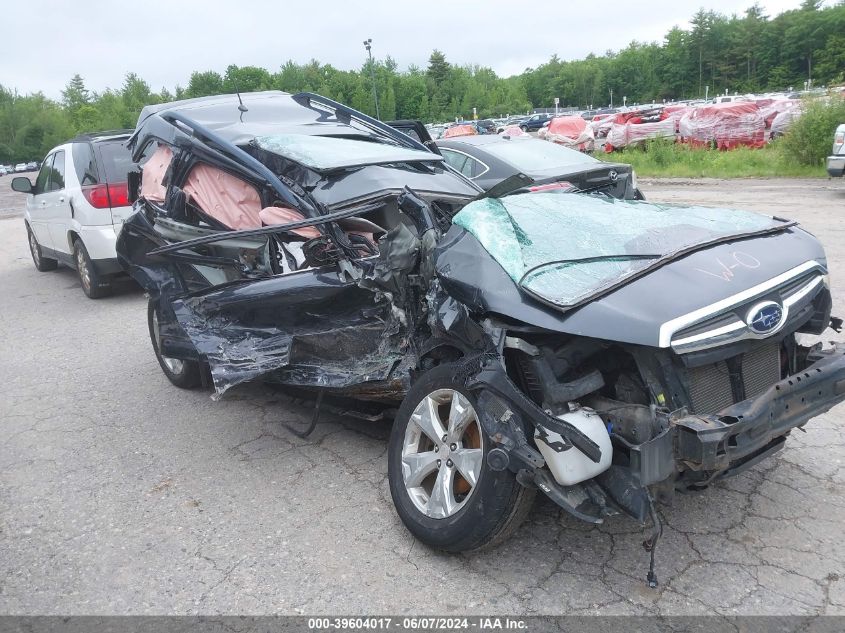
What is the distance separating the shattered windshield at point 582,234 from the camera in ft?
9.34

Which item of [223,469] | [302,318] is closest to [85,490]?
[223,469]

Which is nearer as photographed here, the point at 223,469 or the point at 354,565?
the point at 354,565

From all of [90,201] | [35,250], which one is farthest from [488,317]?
[35,250]

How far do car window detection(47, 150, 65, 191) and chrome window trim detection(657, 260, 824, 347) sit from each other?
8339 mm

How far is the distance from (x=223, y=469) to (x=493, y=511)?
1902mm

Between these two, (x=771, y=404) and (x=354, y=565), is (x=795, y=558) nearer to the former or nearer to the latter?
(x=771, y=404)

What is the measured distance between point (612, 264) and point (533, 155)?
6.26 meters

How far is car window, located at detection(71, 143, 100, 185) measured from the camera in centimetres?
829

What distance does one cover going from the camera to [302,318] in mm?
3910

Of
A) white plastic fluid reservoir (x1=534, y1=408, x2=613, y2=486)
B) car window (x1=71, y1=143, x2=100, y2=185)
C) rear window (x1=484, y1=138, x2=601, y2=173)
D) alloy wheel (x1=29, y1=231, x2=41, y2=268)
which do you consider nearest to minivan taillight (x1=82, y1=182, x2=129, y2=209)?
car window (x1=71, y1=143, x2=100, y2=185)

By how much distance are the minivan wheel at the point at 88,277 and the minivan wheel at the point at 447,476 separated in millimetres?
6383

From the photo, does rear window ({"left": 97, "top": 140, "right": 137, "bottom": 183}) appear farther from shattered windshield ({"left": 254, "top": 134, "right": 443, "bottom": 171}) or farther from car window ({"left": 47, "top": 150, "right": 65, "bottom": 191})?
shattered windshield ({"left": 254, "top": 134, "right": 443, "bottom": 171})

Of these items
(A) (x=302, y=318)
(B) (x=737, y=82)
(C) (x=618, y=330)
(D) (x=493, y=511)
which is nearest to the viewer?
(C) (x=618, y=330)

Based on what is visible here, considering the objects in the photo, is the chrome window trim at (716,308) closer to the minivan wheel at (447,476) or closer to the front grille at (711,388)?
the front grille at (711,388)
